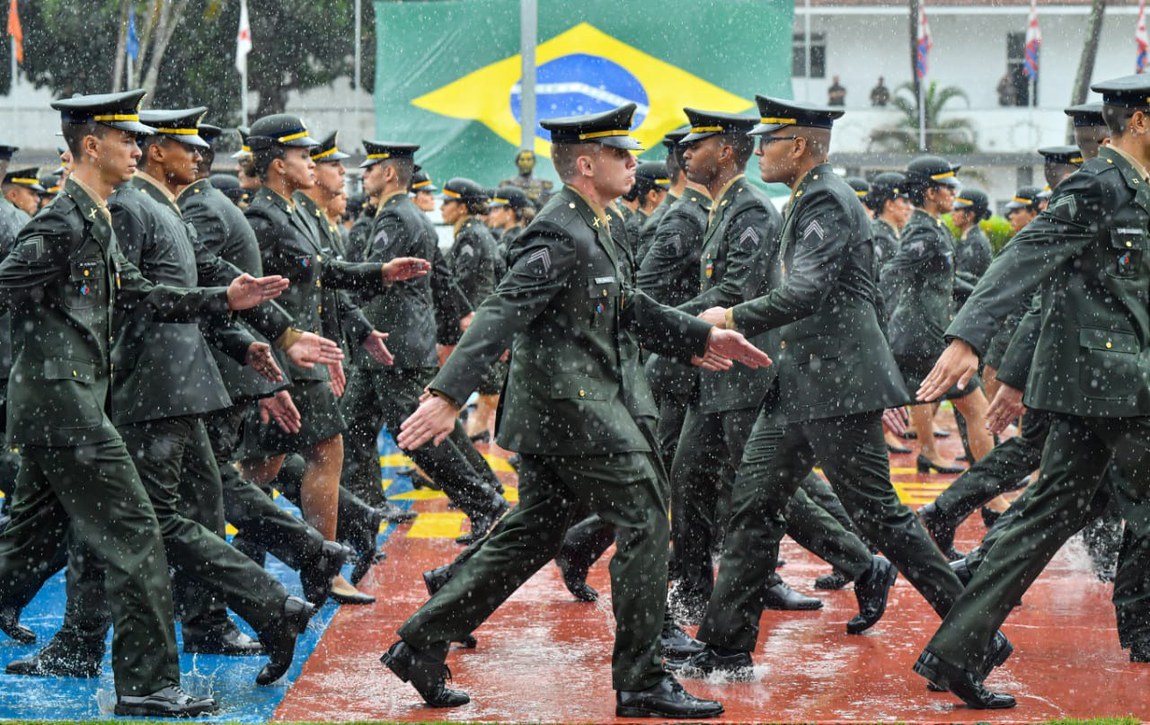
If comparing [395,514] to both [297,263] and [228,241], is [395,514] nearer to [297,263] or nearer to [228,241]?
[297,263]

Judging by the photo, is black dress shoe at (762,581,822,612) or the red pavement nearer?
the red pavement

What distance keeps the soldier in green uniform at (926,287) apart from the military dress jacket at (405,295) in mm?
3234

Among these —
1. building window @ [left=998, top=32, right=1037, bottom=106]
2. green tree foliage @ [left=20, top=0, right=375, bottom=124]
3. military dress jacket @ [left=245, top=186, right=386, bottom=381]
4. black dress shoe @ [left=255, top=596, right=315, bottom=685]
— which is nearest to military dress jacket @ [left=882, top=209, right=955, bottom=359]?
military dress jacket @ [left=245, top=186, right=386, bottom=381]

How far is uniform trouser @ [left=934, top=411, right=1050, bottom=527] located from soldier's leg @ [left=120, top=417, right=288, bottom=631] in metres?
3.52

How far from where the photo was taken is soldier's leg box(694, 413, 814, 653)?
602 centimetres

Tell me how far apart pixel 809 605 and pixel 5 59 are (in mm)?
37843

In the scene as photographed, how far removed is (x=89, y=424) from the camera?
17.5 feet

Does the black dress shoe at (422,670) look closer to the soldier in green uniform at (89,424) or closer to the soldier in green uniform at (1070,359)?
the soldier in green uniform at (89,424)

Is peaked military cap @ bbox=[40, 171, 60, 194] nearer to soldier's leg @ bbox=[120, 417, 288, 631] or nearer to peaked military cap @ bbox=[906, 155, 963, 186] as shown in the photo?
peaked military cap @ bbox=[906, 155, 963, 186]

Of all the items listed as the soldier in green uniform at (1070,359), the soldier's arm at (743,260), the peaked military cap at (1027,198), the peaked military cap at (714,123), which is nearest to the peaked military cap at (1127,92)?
the soldier in green uniform at (1070,359)

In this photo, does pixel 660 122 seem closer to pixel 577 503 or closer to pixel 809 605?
pixel 809 605

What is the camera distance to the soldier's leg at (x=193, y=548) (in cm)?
584

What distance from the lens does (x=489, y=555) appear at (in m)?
5.56

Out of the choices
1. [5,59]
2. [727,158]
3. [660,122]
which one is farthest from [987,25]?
[727,158]
